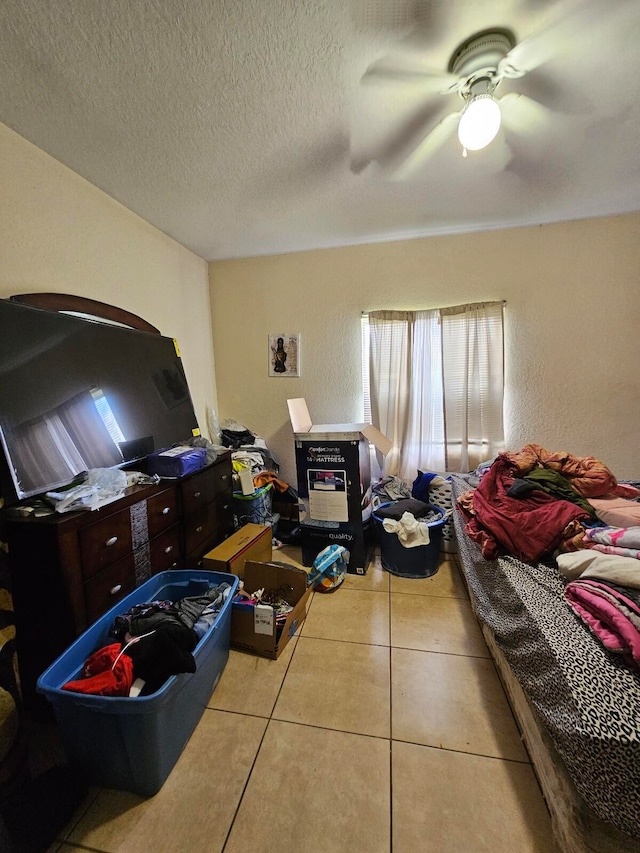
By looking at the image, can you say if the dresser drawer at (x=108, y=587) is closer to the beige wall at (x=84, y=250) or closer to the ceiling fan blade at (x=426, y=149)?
the beige wall at (x=84, y=250)

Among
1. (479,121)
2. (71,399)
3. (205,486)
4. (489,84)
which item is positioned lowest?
(205,486)

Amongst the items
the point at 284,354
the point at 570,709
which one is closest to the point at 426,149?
the point at 284,354

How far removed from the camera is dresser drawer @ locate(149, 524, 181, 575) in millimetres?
1563

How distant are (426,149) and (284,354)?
67.6 inches

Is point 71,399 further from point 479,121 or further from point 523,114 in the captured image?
point 523,114

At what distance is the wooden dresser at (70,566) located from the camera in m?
1.13

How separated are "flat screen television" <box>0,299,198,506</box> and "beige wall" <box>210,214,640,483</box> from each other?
3.70 feet

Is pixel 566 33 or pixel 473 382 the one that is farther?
pixel 473 382

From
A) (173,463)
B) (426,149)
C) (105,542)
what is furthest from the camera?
(173,463)

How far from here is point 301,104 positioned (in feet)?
4.29

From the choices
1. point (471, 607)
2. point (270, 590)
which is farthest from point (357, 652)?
point (471, 607)

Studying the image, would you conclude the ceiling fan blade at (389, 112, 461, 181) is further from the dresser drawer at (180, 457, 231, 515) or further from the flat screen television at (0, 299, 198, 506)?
the dresser drawer at (180, 457, 231, 515)

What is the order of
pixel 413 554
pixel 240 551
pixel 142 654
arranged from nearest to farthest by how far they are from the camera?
pixel 142 654 → pixel 240 551 → pixel 413 554

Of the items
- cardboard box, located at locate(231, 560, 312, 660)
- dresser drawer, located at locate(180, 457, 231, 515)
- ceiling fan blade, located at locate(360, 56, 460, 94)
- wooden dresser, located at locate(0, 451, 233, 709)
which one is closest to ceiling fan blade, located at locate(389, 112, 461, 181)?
ceiling fan blade, located at locate(360, 56, 460, 94)
